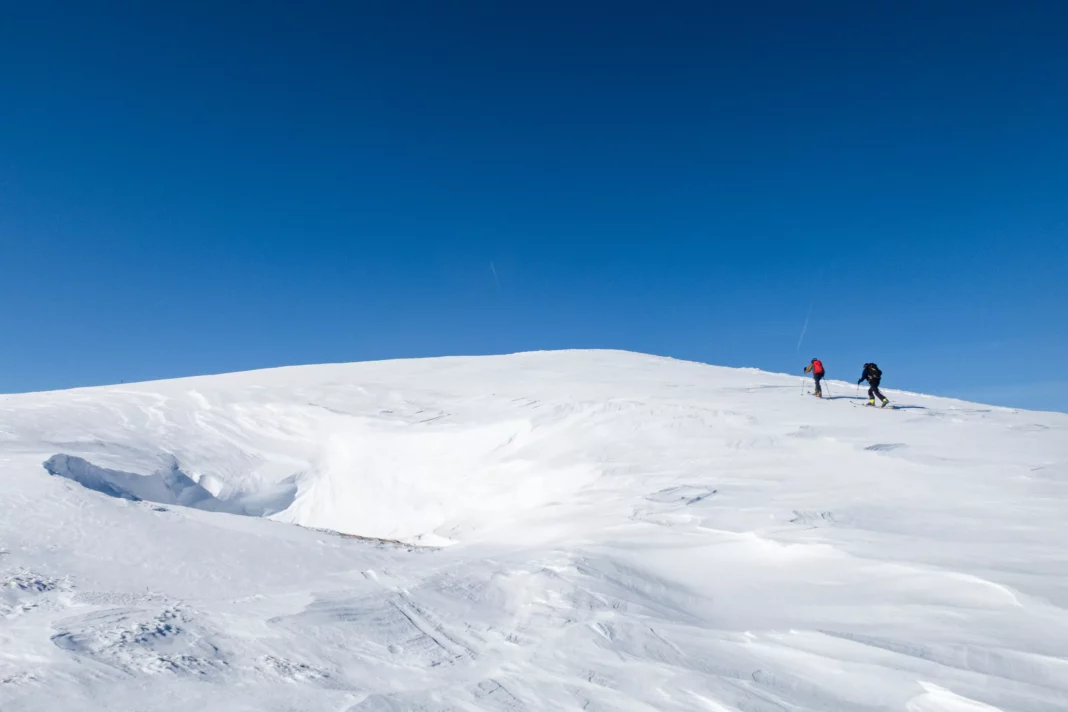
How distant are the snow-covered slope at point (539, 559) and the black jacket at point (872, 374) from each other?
1220 mm

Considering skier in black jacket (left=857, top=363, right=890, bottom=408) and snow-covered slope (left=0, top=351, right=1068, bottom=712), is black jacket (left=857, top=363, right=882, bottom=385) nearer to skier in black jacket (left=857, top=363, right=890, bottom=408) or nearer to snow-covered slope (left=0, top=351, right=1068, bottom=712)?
skier in black jacket (left=857, top=363, right=890, bottom=408)

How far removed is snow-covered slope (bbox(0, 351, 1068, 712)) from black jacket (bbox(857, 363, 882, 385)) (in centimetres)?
122

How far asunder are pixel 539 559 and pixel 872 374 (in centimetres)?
1262

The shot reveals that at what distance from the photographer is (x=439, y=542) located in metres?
10.9

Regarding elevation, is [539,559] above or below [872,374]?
below

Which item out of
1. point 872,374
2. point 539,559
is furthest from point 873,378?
point 539,559

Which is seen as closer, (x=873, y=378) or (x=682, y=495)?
(x=682, y=495)

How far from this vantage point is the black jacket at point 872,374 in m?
16.5

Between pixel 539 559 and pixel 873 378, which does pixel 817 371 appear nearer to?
pixel 873 378

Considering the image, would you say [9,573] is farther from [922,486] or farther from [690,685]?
[922,486]

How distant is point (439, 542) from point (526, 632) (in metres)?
5.81

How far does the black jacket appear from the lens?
1652 centimetres

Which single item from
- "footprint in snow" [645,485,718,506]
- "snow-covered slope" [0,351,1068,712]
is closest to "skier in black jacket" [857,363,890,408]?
"snow-covered slope" [0,351,1068,712]

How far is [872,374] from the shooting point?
54.4ft
